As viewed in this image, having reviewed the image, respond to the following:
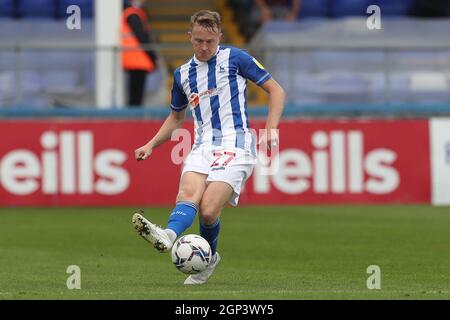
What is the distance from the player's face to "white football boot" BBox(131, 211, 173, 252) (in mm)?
1506

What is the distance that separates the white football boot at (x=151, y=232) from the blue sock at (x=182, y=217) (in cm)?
35

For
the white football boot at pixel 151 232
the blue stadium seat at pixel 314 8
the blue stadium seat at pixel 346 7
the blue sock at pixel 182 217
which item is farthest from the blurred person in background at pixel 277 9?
the white football boot at pixel 151 232

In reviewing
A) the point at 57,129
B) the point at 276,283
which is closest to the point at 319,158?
the point at 57,129

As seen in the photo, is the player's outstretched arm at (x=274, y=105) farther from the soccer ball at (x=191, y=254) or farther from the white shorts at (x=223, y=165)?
the soccer ball at (x=191, y=254)

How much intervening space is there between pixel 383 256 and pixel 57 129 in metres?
8.00

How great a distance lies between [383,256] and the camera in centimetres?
1323

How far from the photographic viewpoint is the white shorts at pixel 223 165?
10.2m

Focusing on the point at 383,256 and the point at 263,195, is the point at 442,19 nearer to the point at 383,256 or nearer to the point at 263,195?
the point at 263,195

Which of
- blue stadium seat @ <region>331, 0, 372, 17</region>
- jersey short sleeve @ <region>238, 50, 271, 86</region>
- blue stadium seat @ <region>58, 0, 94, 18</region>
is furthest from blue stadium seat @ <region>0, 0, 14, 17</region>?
jersey short sleeve @ <region>238, 50, 271, 86</region>

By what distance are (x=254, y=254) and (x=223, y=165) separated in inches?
135

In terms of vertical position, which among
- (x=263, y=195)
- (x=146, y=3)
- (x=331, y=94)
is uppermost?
(x=146, y=3)

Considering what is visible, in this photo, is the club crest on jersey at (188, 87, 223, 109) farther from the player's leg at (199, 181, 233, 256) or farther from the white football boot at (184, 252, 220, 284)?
the white football boot at (184, 252, 220, 284)

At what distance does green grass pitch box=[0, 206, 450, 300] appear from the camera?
9.90 meters

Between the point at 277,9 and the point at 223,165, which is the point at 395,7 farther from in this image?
the point at 223,165
